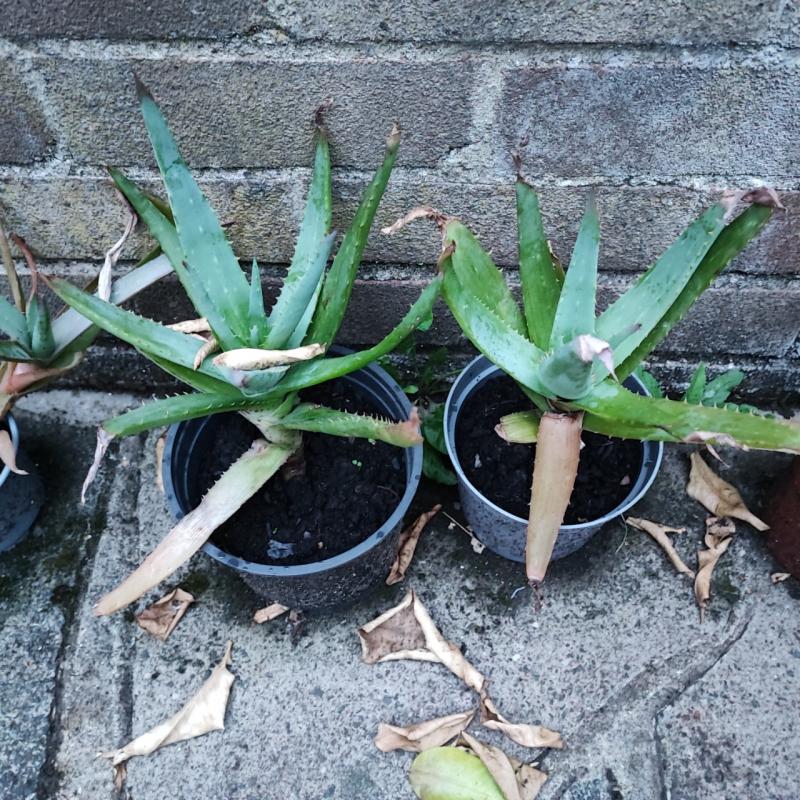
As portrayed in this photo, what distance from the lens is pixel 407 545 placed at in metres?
1.52

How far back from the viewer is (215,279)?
1.05 m

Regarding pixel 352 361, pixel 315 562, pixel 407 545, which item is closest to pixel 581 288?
pixel 352 361

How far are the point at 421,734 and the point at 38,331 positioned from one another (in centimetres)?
102

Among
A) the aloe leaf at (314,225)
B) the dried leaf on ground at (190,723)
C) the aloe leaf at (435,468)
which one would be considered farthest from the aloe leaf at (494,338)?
the dried leaf on ground at (190,723)

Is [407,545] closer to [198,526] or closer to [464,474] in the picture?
[464,474]

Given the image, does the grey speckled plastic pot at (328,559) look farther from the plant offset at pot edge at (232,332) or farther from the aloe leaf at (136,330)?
Answer: the aloe leaf at (136,330)

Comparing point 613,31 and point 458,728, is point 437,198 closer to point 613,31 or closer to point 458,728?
point 613,31

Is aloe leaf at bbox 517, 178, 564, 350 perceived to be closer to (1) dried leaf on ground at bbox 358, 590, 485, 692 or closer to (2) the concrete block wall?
(2) the concrete block wall

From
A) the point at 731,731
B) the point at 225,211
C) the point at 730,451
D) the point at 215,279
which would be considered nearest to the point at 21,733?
the point at 215,279

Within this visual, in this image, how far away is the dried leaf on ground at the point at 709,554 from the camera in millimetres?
1450

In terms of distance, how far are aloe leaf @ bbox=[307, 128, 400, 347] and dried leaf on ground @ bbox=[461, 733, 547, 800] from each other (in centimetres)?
80

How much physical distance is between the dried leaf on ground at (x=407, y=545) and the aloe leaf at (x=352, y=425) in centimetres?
46

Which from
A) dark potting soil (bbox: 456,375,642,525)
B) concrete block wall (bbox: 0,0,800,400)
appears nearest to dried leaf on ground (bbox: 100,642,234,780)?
dark potting soil (bbox: 456,375,642,525)

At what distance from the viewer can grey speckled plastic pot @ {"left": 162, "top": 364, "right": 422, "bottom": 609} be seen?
1.19m
